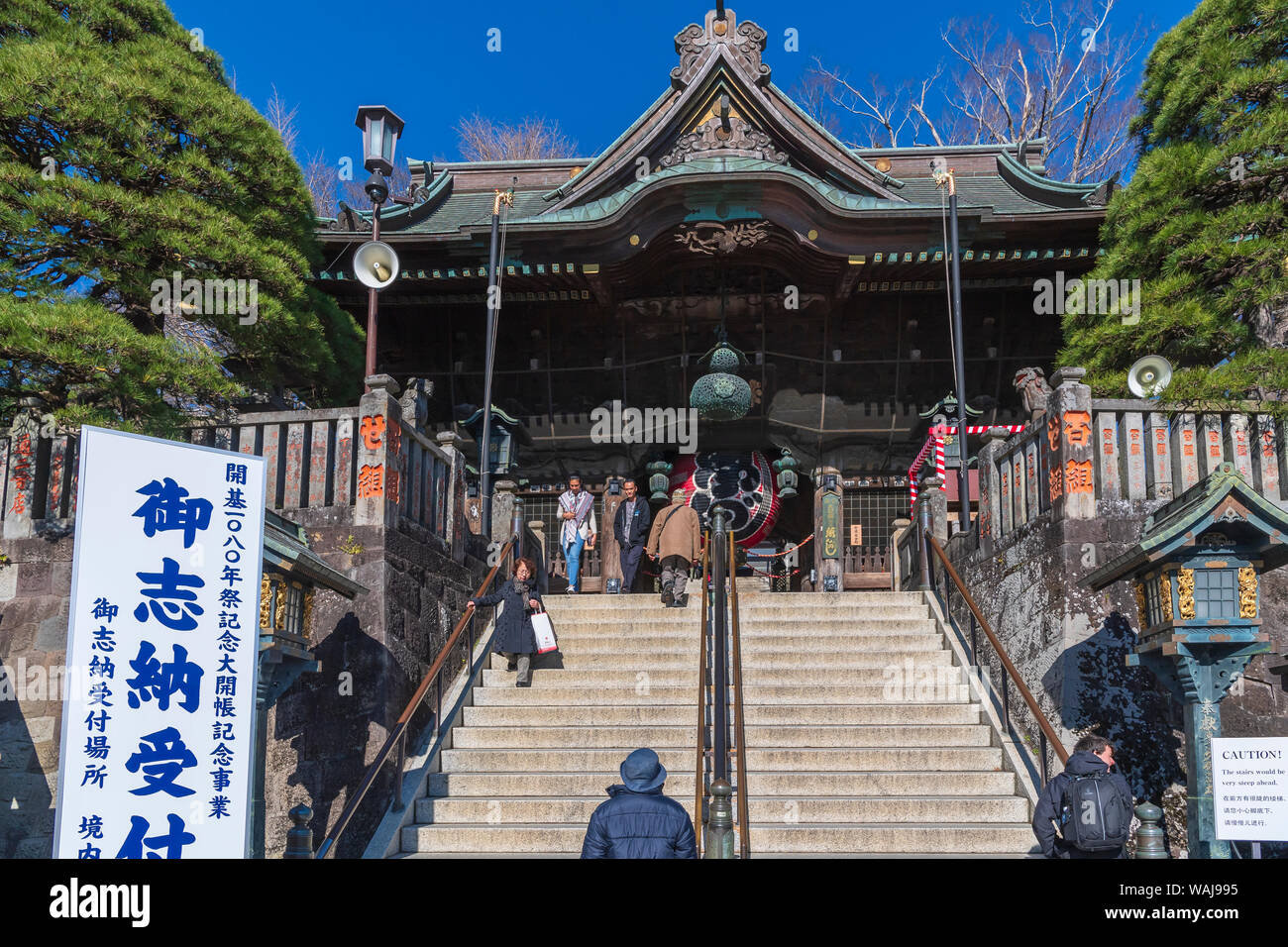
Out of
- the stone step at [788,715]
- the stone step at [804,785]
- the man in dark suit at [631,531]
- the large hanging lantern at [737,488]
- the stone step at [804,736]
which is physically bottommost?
the stone step at [804,785]

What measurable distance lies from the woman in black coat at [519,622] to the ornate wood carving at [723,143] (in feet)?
23.9

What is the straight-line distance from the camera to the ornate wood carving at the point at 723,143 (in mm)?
14680

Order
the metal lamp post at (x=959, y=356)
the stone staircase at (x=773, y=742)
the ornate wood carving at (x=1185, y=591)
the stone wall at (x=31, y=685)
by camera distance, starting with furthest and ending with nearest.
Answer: the metal lamp post at (x=959, y=356) < the stone wall at (x=31, y=685) < the stone staircase at (x=773, y=742) < the ornate wood carving at (x=1185, y=591)

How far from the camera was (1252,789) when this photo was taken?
609cm

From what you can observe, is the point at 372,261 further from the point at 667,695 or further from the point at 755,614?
the point at 667,695

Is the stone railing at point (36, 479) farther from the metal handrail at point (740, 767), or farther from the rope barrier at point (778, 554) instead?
the rope barrier at point (778, 554)

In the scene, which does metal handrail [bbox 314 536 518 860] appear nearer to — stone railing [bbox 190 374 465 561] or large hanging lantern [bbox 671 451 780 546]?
stone railing [bbox 190 374 465 561]

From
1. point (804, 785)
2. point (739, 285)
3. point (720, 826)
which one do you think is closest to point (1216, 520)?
point (804, 785)

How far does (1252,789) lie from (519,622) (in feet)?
19.0

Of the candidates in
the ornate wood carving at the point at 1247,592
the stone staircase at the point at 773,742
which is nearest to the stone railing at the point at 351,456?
the stone staircase at the point at 773,742

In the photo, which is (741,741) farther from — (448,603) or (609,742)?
(448,603)

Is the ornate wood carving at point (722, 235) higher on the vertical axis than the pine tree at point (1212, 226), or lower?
higher

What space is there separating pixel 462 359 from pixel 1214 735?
454 inches

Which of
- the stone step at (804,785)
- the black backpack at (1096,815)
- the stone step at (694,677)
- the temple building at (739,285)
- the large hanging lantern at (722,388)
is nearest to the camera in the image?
the black backpack at (1096,815)
